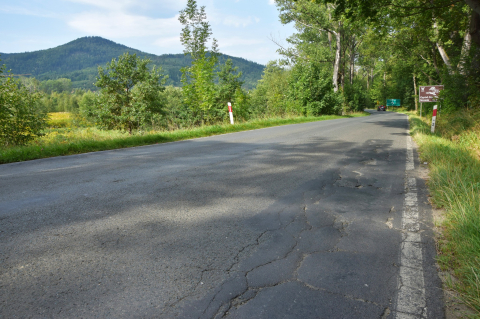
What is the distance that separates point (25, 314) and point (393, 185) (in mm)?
4896

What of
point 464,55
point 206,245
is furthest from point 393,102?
point 206,245

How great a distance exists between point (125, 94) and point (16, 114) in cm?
1743

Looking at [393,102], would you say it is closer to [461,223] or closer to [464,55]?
[464,55]

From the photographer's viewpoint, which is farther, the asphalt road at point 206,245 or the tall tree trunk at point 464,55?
the tall tree trunk at point 464,55

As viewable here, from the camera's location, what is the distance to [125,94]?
27656 mm

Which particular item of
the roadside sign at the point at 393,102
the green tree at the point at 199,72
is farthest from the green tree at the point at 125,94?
the roadside sign at the point at 393,102

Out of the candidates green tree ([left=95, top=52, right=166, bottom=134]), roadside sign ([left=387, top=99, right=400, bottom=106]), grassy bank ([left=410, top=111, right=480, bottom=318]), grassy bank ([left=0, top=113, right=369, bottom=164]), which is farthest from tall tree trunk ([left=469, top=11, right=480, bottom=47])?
roadside sign ([left=387, top=99, right=400, bottom=106])

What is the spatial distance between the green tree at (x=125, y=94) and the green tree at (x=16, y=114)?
1379 centimetres

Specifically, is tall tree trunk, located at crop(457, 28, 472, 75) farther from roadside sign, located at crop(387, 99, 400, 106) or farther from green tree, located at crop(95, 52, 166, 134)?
roadside sign, located at crop(387, 99, 400, 106)

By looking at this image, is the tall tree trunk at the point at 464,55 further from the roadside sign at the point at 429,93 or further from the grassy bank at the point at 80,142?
the grassy bank at the point at 80,142

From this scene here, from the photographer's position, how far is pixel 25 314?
1779mm

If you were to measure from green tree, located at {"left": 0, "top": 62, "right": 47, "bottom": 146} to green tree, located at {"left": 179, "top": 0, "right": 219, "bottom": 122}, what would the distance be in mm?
11551

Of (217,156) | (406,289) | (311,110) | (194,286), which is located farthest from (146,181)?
(311,110)

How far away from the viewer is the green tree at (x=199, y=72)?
21.2 m
